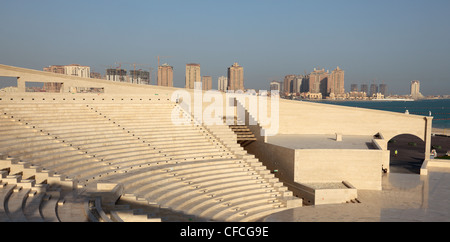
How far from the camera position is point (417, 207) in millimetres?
15727

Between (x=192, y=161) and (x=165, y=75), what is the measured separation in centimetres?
5303

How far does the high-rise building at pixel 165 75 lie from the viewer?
69.0 meters

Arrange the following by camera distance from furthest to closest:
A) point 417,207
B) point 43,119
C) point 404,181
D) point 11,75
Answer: point 11,75 → point 404,181 → point 43,119 → point 417,207

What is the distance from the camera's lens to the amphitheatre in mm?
12031

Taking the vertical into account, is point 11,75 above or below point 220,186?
above

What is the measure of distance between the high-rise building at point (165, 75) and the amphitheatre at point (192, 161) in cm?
4276

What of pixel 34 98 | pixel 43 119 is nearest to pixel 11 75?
pixel 34 98

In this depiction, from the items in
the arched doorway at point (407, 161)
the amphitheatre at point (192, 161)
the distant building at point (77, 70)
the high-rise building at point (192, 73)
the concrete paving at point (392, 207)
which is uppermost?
the high-rise building at point (192, 73)

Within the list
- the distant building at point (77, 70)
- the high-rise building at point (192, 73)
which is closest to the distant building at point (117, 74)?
the distant building at point (77, 70)

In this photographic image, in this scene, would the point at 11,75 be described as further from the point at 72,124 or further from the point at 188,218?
the point at 188,218

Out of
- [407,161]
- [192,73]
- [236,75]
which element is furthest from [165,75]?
[407,161]

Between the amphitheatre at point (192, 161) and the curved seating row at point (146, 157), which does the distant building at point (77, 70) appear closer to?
the amphitheatre at point (192, 161)

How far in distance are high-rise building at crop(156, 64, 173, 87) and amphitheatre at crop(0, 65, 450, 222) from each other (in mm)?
42761
